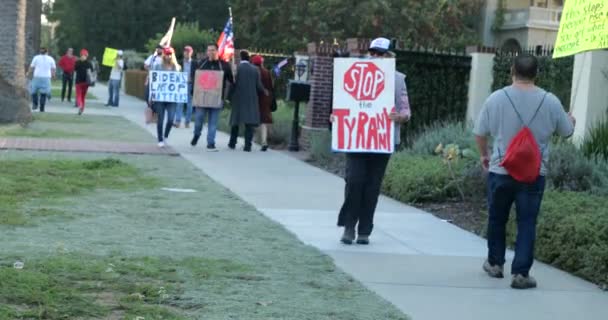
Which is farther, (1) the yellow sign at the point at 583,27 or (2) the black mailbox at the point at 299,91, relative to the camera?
(2) the black mailbox at the point at 299,91

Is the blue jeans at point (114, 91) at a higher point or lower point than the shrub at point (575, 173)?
lower

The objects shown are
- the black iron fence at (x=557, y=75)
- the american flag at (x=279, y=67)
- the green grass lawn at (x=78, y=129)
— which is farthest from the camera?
the american flag at (x=279, y=67)

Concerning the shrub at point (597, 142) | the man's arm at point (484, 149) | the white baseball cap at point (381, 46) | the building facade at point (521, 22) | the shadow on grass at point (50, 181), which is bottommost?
the shadow on grass at point (50, 181)

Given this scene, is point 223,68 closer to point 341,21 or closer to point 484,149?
point 484,149

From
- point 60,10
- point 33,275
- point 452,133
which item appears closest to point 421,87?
point 452,133

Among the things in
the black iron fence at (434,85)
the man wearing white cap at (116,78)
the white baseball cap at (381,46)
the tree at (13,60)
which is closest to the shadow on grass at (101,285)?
the white baseball cap at (381,46)

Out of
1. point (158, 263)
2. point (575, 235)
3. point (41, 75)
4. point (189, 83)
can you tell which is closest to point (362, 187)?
point (575, 235)

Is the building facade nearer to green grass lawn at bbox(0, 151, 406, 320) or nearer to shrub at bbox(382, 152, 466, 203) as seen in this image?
shrub at bbox(382, 152, 466, 203)

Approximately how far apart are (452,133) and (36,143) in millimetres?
7013

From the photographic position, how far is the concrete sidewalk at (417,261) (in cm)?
703

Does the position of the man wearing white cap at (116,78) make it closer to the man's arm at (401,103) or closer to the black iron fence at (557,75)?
the black iron fence at (557,75)

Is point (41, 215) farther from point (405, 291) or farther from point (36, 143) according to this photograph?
point (36, 143)

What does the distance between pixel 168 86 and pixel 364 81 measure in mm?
9568

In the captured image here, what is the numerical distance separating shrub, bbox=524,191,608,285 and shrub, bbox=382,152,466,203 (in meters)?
2.71
